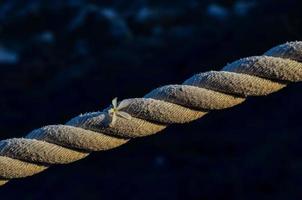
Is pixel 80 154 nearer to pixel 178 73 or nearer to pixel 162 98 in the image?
pixel 162 98

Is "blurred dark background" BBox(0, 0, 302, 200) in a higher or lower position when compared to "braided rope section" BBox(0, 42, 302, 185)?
higher

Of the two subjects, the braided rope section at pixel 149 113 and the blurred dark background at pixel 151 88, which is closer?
the braided rope section at pixel 149 113

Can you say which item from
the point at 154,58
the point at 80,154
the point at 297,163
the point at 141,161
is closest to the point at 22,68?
the point at 154,58

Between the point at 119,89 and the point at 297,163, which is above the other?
the point at 119,89

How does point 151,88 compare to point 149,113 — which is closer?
point 149,113

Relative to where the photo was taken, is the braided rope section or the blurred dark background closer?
the braided rope section
